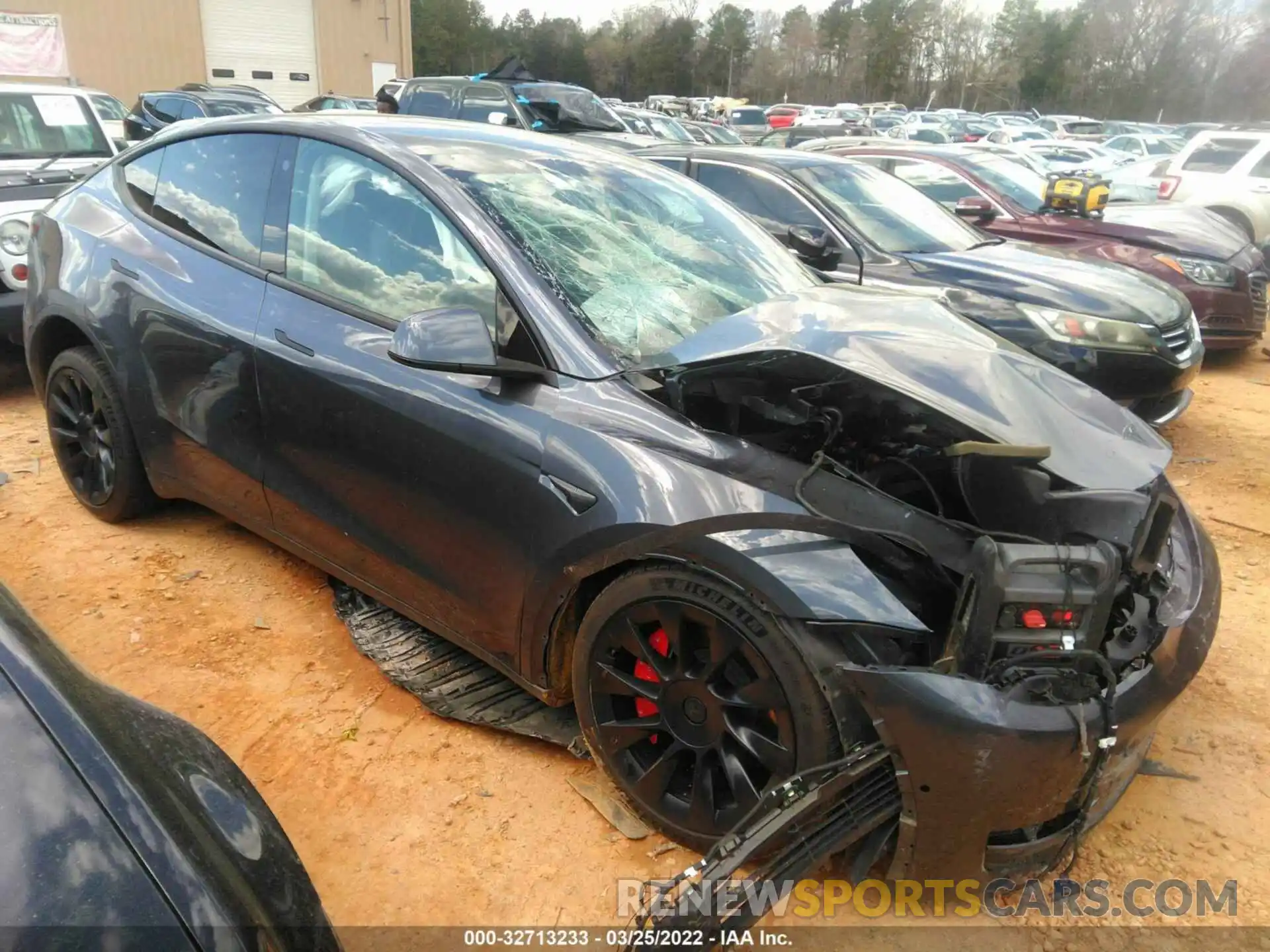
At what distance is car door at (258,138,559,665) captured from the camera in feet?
7.87

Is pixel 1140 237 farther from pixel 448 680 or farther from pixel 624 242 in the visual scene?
pixel 448 680

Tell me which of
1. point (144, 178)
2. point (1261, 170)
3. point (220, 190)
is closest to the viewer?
point (220, 190)

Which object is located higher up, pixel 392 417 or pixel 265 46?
pixel 265 46

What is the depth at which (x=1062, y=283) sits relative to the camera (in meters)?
5.34

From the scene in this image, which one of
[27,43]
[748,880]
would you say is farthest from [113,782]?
[27,43]

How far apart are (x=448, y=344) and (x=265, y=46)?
1357 inches

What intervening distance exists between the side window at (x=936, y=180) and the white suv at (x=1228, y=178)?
15.8ft

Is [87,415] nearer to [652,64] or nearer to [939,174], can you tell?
[939,174]

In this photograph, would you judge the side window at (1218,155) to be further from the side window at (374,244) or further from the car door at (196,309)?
the car door at (196,309)

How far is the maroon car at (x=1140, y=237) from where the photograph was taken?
707 centimetres

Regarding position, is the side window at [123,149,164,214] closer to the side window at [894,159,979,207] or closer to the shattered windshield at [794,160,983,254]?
the shattered windshield at [794,160,983,254]

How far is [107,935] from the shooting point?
1.16 meters

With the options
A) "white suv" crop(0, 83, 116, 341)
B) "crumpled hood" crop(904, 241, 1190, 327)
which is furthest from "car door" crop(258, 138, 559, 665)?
"crumpled hood" crop(904, 241, 1190, 327)

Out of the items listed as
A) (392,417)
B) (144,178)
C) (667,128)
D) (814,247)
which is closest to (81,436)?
(144,178)
